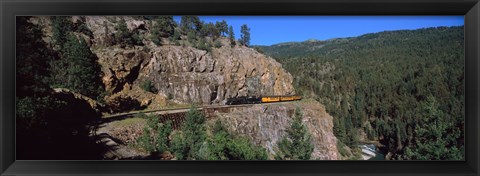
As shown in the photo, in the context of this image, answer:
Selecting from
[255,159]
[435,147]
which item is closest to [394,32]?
[435,147]

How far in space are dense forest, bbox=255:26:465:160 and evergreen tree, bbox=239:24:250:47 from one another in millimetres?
204

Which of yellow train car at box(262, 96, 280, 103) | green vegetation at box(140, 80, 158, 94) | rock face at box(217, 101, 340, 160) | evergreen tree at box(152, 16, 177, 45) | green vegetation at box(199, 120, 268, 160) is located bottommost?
green vegetation at box(199, 120, 268, 160)

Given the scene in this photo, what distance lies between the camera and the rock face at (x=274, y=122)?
328 centimetres

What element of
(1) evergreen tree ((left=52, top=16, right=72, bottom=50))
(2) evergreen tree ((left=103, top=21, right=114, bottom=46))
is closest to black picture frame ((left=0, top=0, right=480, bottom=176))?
(1) evergreen tree ((left=52, top=16, right=72, bottom=50))

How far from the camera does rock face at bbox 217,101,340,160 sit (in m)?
3.28

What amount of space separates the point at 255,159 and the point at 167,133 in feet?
3.06

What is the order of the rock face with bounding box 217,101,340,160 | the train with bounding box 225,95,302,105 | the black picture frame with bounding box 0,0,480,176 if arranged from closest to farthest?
the black picture frame with bounding box 0,0,480,176 < the rock face with bounding box 217,101,340,160 < the train with bounding box 225,95,302,105

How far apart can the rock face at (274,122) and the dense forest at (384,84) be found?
0.11 meters

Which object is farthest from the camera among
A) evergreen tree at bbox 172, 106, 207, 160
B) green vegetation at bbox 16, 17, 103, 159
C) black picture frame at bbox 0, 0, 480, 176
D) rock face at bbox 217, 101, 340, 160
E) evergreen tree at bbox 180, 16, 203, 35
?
rock face at bbox 217, 101, 340, 160

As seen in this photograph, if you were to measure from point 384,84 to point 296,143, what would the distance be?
109 centimetres

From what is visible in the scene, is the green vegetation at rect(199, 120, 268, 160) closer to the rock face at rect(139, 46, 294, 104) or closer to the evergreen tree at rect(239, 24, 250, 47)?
the rock face at rect(139, 46, 294, 104)

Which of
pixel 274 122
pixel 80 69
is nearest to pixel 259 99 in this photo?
pixel 274 122

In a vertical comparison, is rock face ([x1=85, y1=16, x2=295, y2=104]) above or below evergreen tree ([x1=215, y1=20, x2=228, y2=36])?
below
